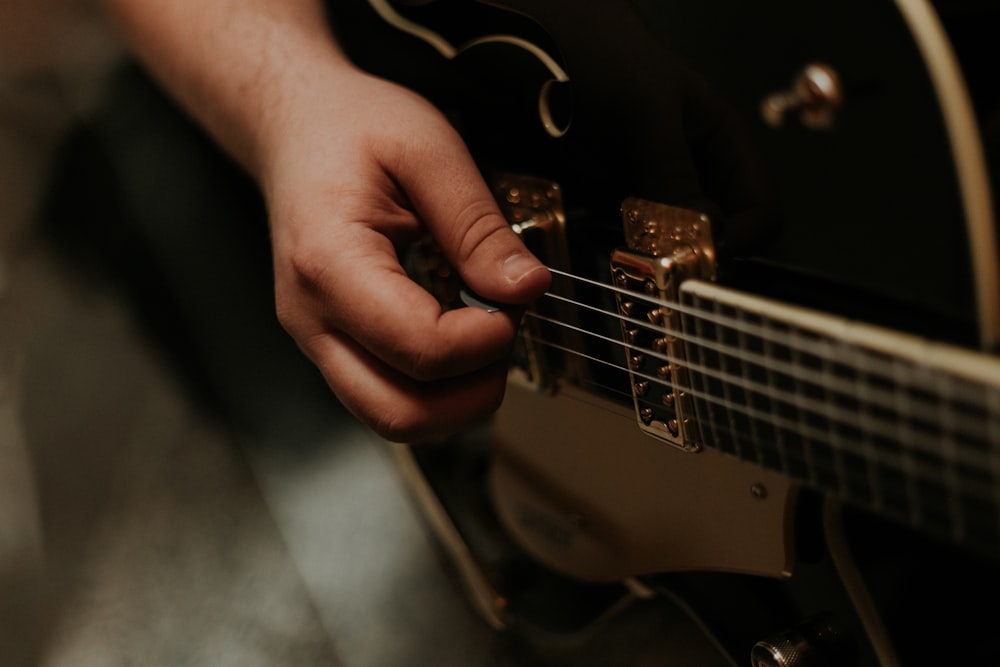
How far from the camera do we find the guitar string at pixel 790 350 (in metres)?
0.42

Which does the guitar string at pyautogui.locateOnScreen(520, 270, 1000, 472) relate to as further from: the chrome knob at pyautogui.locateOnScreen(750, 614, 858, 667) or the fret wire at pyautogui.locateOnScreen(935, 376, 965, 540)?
the chrome knob at pyautogui.locateOnScreen(750, 614, 858, 667)

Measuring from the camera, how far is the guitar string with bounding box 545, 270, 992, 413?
0.42 metres

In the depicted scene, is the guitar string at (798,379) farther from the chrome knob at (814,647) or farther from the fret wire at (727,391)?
the chrome knob at (814,647)

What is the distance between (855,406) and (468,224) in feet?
0.88

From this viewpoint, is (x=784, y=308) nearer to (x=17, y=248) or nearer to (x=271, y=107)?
(x=271, y=107)

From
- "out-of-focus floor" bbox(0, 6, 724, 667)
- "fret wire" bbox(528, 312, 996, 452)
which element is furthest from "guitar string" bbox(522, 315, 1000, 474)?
"out-of-focus floor" bbox(0, 6, 724, 667)

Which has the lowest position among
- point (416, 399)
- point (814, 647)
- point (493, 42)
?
point (814, 647)

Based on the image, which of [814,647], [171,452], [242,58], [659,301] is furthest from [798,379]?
[171,452]

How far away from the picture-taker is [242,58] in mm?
769

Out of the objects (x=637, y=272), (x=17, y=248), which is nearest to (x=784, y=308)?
(x=637, y=272)

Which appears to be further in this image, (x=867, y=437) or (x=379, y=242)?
(x=379, y=242)

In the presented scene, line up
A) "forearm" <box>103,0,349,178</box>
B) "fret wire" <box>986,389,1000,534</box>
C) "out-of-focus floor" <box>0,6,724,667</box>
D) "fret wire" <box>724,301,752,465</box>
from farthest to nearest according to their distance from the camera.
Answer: "out-of-focus floor" <box>0,6,724,667</box>, "forearm" <box>103,0,349,178</box>, "fret wire" <box>724,301,752,465</box>, "fret wire" <box>986,389,1000,534</box>

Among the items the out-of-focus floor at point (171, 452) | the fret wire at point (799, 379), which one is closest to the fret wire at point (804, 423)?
the fret wire at point (799, 379)

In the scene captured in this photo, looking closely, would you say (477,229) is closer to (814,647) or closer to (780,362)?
(780,362)
